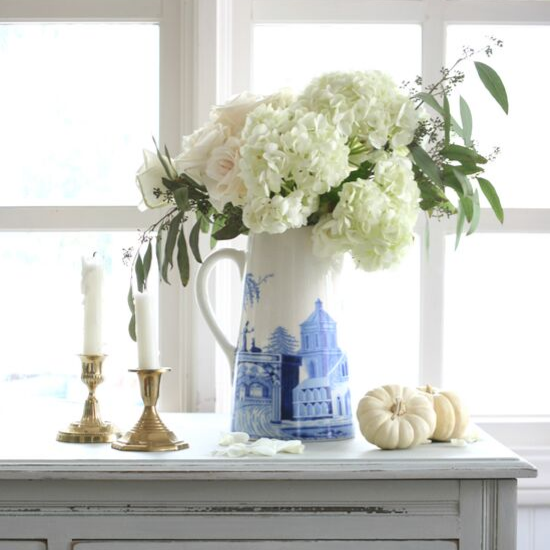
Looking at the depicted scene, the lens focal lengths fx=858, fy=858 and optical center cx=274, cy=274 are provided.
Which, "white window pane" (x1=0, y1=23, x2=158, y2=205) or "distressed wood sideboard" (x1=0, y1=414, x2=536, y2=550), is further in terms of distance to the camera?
"white window pane" (x1=0, y1=23, x2=158, y2=205)

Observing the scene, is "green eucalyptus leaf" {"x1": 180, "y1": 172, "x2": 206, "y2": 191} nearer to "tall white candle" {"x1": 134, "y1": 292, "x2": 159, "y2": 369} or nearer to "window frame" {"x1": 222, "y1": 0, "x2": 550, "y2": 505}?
"tall white candle" {"x1": 134, "y1": 292, "x2": 159, "y2": 369}

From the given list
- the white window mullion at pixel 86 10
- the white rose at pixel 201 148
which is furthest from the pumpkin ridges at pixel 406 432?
the white window mullion at pixel 86 10

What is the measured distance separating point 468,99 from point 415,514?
0.94m

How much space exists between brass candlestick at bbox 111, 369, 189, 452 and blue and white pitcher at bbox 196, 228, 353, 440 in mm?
108

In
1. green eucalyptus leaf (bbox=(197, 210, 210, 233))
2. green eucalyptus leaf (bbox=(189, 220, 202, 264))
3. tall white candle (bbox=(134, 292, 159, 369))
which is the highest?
green eucalyptus leaf (bbox=(197, 210, 210, 233))

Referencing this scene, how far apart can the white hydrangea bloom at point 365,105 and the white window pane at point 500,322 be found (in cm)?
62

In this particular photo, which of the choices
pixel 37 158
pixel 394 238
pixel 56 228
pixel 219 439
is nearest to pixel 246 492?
pixel 219 439

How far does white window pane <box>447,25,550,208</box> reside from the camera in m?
1.76

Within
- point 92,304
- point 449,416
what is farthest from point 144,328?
point 449,416

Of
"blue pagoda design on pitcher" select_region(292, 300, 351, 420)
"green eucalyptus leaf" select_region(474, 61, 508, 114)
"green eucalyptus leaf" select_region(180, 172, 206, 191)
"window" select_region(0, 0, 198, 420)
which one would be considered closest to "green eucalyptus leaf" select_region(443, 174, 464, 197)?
"green eucalyptus leaf" select_region(474, 61, 508, 114)

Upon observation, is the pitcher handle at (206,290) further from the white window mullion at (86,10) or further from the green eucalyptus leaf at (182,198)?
the white window mullion at (86,10)

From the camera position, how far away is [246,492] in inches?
44.8

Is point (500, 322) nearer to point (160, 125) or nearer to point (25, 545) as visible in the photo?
point (160, 125)

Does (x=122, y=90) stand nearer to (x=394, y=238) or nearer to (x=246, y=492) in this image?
(x=394, y=238)
